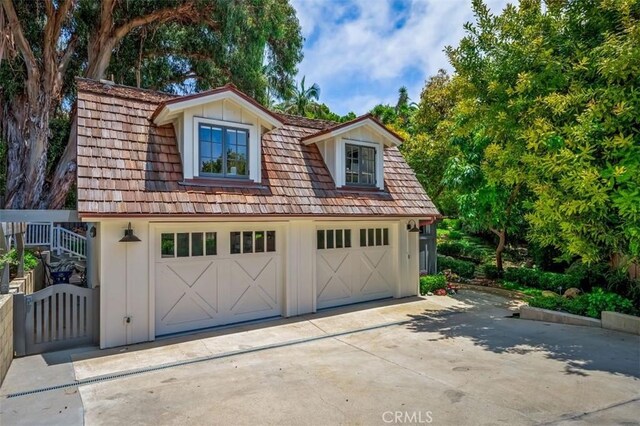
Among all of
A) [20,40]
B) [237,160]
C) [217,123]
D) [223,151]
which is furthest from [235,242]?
[20,40]

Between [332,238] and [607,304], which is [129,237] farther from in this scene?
[607,304]

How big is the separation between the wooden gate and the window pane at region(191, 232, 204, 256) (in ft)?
6.14

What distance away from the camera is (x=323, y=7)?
11.6 m

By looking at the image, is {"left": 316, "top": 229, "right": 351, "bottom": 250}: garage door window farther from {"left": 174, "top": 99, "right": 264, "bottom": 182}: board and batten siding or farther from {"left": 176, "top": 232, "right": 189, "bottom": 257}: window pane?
{"left": 176, "top": 232, "right": 189, "bottom": 257}: window pane

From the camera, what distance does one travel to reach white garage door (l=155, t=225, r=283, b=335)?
755cm

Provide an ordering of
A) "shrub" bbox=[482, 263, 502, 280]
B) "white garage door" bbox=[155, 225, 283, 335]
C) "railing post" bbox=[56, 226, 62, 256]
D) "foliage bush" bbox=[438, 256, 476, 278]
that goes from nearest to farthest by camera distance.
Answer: "white garage door" bbox=[155, 225, 283, 335]
"shrub" bbox=[482, 263, 502, 280]
"foliage bush" bbox=[438, 256, 476, 278]
"railing post" bbox=[56, 226, 62, 256]

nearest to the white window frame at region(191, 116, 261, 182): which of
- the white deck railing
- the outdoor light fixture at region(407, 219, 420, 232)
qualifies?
the outdoor light fixture at region(407, 219, 420, 232)

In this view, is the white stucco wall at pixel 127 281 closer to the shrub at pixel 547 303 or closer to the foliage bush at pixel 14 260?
the foliage bush at pixel 14 260

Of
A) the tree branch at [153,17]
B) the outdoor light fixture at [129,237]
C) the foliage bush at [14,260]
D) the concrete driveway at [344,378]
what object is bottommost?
the concrete driveway at [344,378]

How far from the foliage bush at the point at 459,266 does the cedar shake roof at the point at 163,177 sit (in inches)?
202

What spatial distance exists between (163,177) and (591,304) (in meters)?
9.70

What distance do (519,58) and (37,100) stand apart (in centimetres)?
1503

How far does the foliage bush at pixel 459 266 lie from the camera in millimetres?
14078
